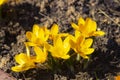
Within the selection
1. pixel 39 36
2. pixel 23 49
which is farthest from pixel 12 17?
pixel 39 36

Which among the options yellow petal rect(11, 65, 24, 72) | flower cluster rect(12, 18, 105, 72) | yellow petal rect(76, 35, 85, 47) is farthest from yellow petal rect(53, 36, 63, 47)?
yellow petal rect(11, 65, 24, 72)

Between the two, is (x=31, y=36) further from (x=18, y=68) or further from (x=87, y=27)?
(x=87, y=27)

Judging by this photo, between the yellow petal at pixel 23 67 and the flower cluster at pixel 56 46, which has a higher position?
the flower cluster at pixel 56 46

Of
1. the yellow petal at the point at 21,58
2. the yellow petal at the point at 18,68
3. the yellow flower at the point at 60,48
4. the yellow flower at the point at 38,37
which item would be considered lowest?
the yellow petal at the point at 18,68

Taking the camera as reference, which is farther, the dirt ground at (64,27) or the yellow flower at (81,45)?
the dirt ground at (64,27)

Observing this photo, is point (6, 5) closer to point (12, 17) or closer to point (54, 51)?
point (12, 17)

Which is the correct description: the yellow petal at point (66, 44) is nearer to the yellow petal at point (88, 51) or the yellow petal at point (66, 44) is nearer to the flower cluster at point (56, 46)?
the flower cluster at point (56, 46)

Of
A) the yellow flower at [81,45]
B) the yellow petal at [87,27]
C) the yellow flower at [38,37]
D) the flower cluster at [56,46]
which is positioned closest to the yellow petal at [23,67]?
the flower cluster at [56,46]

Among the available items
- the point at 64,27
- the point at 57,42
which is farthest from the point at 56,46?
the point at 64,27

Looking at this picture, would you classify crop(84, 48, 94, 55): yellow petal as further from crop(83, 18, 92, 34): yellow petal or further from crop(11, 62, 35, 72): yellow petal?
crop(11, 62, 35, 72): yellow petal
